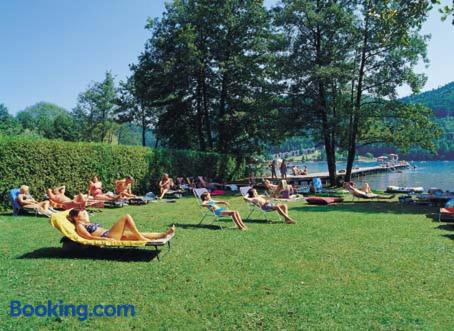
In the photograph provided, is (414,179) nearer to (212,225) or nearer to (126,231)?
(212,225)

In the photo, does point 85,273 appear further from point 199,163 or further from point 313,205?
point 199,163

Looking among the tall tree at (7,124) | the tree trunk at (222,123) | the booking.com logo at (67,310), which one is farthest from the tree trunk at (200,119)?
the tall tree at (7,124)

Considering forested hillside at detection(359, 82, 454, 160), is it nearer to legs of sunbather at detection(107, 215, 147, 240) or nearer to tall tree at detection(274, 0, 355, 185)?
tall tree at detection(274, 0, 355, 185)

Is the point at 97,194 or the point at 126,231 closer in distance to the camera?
the point at 126,231

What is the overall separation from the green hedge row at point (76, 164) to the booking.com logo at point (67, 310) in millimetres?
9974

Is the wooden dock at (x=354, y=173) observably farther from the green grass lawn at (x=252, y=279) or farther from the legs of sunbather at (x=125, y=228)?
the legs of sunbather at (x=125, y=228)

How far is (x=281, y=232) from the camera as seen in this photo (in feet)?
34.0

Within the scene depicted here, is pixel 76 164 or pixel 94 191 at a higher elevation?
pixel 76 164

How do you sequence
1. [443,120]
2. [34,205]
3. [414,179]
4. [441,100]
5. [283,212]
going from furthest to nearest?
[441,100]
[443,120]
[414,179]
[34,205]
[283,212]

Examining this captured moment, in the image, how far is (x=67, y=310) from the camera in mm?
5305

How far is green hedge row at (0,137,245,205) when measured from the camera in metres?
14.4

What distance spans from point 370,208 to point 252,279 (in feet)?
34.5

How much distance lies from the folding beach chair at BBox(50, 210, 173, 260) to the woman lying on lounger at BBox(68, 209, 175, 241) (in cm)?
10

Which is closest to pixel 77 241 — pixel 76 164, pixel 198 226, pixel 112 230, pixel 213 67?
pixel 112 230
